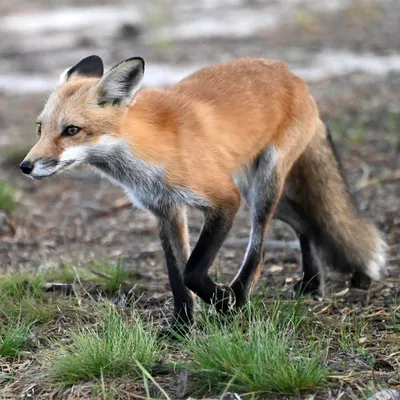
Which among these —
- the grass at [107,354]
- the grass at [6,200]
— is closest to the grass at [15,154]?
the grass at [6,200]

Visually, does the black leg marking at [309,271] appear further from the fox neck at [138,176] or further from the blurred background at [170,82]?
the fox neck at [138,176]

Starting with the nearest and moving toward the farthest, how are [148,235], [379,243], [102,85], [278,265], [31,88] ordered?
[102,85]
[379,243]
[278,265]
[148,235]
[31,88]

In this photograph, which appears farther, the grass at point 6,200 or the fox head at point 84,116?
the grass at point 6,200

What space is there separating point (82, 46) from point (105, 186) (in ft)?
25.8

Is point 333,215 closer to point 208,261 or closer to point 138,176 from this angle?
point 208,261

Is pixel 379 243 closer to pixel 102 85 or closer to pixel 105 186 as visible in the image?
pixel 102 85

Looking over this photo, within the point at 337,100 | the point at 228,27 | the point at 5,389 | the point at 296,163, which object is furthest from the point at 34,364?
the point at 228,27

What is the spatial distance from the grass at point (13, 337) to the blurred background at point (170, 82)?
118cm

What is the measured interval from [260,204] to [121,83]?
1327 mm

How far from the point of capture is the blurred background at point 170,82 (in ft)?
23.6

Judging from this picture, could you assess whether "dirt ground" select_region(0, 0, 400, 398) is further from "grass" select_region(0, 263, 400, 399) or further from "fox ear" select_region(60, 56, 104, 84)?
"fox ear" select_region(60, 56, 104, 84)

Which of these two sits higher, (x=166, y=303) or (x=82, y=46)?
(x=166, y=303)

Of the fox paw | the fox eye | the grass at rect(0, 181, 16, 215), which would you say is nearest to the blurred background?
the grass at rect(0, 181, 16, 215)

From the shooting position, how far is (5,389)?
13.8 ft
